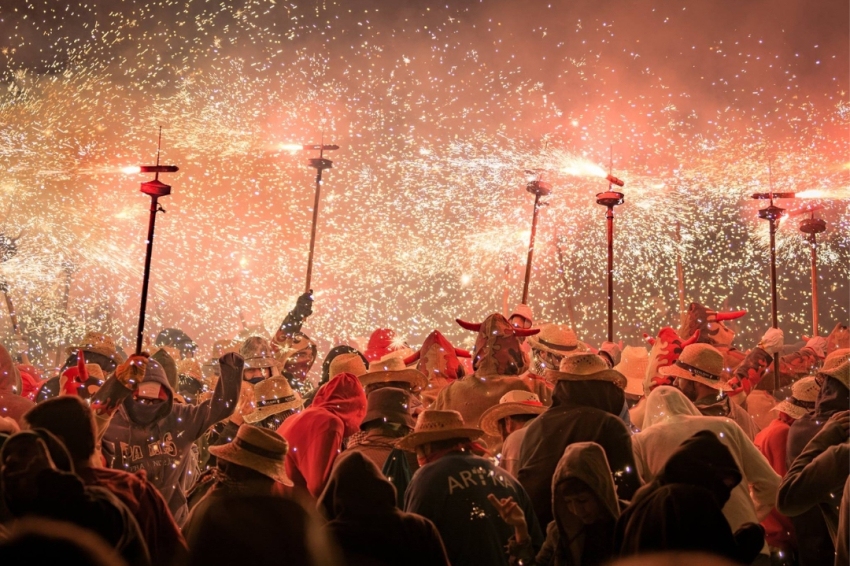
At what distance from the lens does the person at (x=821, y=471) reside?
397cm

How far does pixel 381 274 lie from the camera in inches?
632

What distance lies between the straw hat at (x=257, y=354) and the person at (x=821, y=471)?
4086 millimetres

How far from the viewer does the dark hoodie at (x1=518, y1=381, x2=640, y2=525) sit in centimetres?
399

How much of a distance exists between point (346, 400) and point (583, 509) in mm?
2155

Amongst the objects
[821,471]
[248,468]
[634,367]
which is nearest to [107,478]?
[248,468]

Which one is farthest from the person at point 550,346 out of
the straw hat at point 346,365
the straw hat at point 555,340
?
the straw hat at point 346,365

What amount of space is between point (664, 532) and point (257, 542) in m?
1.38

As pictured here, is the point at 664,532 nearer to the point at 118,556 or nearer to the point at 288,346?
the point at 118,556

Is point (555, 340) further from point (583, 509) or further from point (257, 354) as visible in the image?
point (583, 509)

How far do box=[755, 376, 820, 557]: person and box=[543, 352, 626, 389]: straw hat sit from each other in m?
1.14

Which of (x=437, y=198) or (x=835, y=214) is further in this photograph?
(x=437, y=198)

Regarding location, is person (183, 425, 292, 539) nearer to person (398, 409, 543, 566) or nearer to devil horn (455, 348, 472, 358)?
person (398, 409, 543, 566)

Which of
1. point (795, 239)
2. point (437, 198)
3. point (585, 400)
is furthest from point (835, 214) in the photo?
point (585, 400)

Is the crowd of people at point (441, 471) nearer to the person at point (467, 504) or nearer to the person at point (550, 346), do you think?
the person at point (467, 504)
